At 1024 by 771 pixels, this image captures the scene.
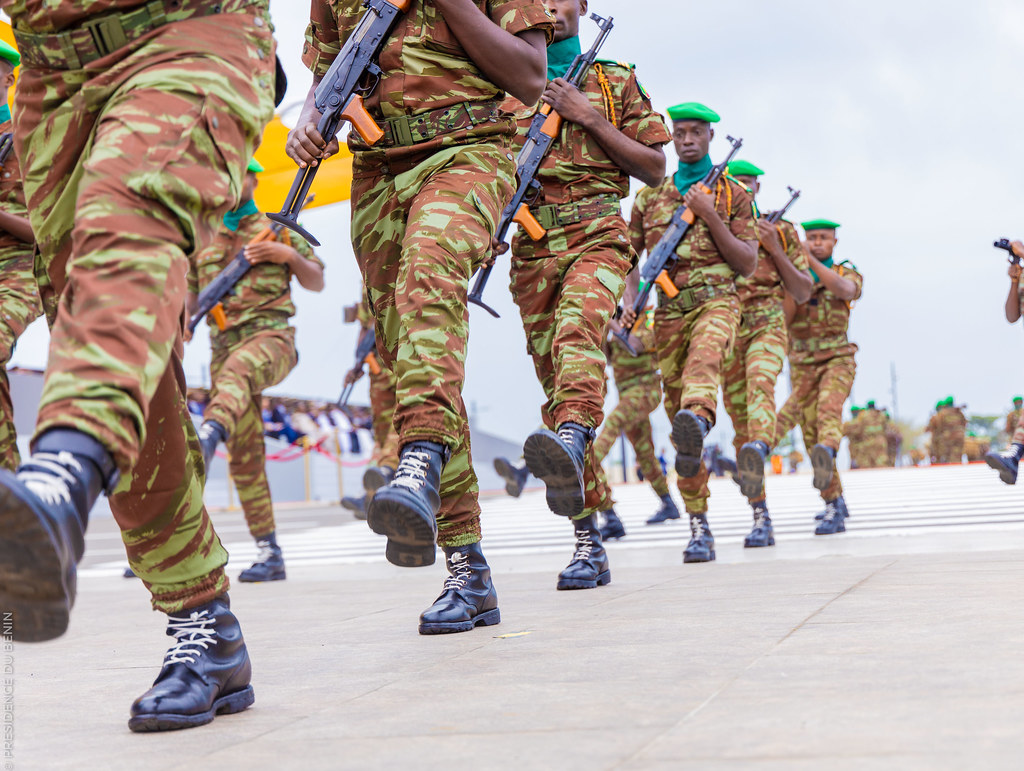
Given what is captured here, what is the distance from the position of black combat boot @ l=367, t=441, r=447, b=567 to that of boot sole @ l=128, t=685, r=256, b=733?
53cm

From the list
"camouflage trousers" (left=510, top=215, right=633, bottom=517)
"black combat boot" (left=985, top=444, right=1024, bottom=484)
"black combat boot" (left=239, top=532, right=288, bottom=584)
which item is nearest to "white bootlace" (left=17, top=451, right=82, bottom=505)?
"camouflage trousers" (left=510, top=215, right=633, bottom=517)

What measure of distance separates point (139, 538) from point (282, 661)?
0.86m

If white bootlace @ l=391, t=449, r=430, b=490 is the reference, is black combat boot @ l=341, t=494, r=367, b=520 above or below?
below

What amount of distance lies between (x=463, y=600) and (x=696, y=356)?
307 centimetres

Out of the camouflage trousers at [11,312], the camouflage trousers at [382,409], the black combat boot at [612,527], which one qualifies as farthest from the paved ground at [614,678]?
the camouflage trousers at [382,409]

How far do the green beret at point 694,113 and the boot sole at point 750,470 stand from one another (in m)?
2.19

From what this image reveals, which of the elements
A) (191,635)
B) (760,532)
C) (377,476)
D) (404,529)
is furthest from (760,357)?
(191,635)

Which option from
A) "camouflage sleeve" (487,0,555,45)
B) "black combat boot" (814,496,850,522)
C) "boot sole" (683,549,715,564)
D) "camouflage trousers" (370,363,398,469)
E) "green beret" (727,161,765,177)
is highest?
"green beret" (727,161,765,177)

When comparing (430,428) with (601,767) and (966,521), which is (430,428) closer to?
(601,767)

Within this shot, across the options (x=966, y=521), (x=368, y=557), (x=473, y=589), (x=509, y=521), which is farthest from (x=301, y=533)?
(x=473, y=589)

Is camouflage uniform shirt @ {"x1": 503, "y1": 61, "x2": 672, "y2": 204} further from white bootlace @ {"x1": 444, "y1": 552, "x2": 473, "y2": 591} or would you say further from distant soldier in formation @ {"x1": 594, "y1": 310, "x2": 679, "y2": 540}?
distant soldier in formation @ {"x1": 594, "y1": 310, "x2": 679, "y2": 540}

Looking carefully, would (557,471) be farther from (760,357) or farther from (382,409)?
(382,409)

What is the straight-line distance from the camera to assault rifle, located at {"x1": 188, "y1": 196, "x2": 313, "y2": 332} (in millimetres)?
7105

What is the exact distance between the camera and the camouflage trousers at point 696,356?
6113 millimetres
